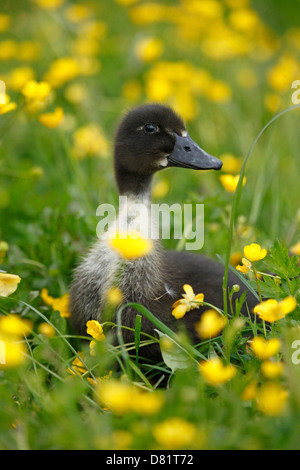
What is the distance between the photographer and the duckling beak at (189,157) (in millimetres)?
2332

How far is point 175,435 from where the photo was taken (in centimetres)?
129

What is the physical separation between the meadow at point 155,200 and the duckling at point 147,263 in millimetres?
98

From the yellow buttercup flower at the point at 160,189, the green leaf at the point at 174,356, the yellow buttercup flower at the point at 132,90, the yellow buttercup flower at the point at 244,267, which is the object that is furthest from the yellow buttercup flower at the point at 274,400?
the yellow buttercup flower at the point at 132,90

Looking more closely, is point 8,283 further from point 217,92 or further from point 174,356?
point 217,92

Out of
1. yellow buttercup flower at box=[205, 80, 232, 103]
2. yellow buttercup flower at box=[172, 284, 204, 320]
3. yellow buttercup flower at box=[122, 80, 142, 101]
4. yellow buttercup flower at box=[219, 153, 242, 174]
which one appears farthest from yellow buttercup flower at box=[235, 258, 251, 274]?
yellow buttercup flower at box=[122, 80, 142, 101]

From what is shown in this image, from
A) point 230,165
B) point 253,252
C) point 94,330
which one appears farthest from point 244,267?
point 230,165

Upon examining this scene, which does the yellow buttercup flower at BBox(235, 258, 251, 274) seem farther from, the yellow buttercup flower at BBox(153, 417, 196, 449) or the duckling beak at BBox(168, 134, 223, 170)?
the yellow buttercup flower at BBox(153, 417, 196, 449)

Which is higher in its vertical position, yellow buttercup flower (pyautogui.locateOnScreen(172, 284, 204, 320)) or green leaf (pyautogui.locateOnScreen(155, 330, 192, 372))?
yellow buttercup flower (pyautogui.locateOnScreen(172, 284, 204, 320))

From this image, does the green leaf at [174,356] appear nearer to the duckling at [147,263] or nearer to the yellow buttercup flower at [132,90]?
the duckling at [147,263]

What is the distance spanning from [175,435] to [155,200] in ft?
7.46

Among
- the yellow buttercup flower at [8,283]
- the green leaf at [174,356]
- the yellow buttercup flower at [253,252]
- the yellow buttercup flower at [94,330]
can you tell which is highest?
the yellow buttercup flower at [253,252]

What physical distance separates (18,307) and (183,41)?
346 centimetres

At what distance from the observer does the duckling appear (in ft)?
7.22

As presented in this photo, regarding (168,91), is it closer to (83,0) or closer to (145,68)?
(145,68)
